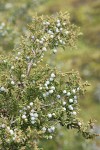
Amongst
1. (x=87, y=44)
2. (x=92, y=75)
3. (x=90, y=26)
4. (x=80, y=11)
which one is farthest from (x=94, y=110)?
(x=80, y=11)

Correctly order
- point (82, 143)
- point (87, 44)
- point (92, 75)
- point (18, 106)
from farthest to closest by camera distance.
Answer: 1. point (87, 44)
2. point (92, 75)
3. point (82, 143)
4. point (18, 106)

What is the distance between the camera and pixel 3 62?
1232 centimetres

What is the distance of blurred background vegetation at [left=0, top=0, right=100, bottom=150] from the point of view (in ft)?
105

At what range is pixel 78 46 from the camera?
74938 mm

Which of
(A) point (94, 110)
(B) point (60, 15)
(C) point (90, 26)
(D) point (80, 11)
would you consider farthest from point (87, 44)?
(B) point (60, 15)

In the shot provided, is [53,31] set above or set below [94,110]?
below

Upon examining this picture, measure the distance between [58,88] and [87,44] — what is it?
7153 cm

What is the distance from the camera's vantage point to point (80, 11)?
10119 centimetres

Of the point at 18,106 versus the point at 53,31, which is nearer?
the point at 18,106

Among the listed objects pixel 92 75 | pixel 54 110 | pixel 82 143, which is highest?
pixel 92 75

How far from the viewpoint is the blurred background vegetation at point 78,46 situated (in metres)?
31.9

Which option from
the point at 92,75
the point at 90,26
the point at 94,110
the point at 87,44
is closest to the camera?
the point at 94,110

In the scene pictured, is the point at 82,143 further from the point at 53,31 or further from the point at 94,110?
the point at 53,31

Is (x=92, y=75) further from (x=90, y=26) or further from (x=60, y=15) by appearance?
(x=60, y=15)
